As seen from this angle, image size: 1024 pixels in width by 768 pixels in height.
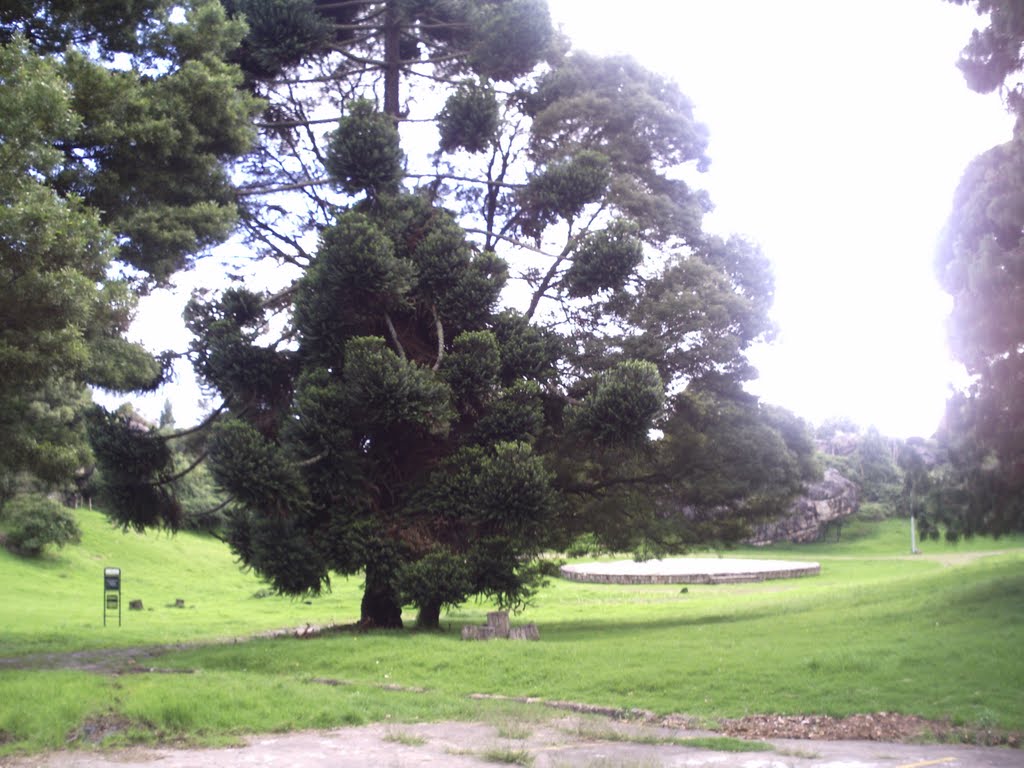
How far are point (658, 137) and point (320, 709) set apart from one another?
1587cm

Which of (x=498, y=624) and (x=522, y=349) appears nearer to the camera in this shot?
(x=498, y=624)

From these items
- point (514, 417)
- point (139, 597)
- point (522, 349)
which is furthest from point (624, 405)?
point (139, 597)

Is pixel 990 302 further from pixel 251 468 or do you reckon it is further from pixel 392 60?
pixel 392 60

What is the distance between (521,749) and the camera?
347 inches

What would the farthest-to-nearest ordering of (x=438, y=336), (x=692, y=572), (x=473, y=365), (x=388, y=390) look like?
1. (x=692, y=572)
2. (x=438, y=336)
3. (x=473, y=365)
4. (x=388, y=390)

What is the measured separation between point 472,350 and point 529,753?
10.1 metres

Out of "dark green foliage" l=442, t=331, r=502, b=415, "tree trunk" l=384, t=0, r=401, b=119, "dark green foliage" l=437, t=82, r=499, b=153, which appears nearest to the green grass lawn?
"dark green foliage" l=442, t=331, r=502, b=415

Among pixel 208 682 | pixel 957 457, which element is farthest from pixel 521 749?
pixel 957 457

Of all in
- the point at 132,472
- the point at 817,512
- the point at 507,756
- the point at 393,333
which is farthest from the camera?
the point at 817,512

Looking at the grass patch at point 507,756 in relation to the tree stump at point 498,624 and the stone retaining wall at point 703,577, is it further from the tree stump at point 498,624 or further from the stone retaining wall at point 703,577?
the stone retaining wall at point 703,577

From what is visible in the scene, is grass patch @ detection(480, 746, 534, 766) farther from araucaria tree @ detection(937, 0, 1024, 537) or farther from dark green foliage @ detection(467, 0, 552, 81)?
dark green foliage @ detection(467, 0, 552, 81)

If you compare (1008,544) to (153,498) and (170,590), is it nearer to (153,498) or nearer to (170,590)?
(170,590)

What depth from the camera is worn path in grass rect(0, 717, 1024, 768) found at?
8.28 m

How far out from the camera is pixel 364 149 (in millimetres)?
19109
